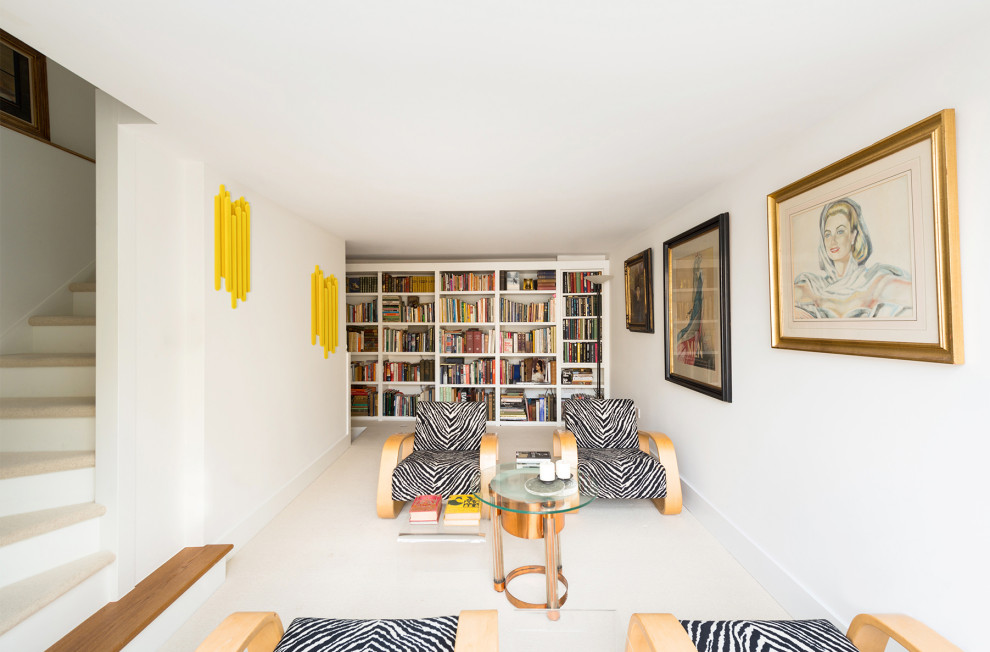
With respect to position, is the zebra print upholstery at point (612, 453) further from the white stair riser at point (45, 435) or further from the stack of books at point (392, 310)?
the stack of books at point (392, 310)

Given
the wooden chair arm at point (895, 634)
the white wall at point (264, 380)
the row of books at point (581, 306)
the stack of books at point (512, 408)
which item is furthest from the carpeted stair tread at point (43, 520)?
the row of books at point (581, 306)

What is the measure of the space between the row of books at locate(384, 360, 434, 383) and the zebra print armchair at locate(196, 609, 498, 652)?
436 centimetres

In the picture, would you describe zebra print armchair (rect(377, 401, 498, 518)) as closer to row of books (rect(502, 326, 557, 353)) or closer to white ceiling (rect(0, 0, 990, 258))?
white ceiling (rect(0, 0, 990, 258))

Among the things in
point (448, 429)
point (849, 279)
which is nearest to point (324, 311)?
point (448, 429)

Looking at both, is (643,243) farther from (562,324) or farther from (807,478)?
(807,478)

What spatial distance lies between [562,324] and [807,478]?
3.67 meters

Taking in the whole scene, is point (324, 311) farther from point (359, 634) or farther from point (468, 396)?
point (359, 634)

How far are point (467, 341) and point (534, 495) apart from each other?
3.66 meters

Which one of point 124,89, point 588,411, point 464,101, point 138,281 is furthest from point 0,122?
point 588,411

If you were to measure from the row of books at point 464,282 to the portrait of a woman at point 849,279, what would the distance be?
13.2 ft

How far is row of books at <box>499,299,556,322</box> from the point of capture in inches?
221

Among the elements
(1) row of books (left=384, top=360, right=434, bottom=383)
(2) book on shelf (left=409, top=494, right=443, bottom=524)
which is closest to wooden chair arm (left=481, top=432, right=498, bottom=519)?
(2) book on shelf (left=409, top=494, right=443, bottom=524)

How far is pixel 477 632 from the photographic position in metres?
1.31

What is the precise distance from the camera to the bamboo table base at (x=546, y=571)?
199cm
